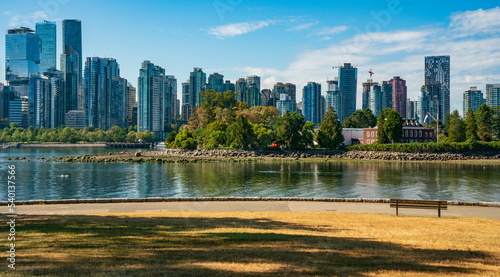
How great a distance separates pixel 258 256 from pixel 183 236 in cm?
347

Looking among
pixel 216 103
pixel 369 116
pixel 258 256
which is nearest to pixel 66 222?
pixel 258 256

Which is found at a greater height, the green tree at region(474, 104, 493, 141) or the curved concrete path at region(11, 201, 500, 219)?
the green tree at region(474, 104, 493, 141)

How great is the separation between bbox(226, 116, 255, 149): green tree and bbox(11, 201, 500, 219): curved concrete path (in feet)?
250

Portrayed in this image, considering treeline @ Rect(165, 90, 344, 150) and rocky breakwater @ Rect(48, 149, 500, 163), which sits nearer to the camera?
rocky breakwater @ Rect(48, 149, 500, 163)

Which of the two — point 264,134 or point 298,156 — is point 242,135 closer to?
point 264,134

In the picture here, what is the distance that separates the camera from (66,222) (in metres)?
15.7

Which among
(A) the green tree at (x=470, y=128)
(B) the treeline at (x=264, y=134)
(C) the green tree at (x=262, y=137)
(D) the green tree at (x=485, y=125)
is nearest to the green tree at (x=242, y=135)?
(B) the treeline at (x=264, y=134)

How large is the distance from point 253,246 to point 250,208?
9.94 metres

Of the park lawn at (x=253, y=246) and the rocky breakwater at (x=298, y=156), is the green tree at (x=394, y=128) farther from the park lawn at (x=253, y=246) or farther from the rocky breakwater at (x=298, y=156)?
the park lawn at (x=253, y=246)

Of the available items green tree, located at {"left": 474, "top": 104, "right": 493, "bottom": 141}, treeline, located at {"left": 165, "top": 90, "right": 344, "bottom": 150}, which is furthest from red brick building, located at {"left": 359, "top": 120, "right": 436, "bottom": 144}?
green tree, located at {"left": 474, "top": 104, "right": 493, "bottom": 141}

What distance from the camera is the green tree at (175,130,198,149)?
4392 inches

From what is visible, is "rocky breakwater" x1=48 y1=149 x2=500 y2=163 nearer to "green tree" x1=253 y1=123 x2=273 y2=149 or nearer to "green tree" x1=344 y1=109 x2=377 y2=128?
"green tree" x1=253 y1=123 x2=273 y2=149

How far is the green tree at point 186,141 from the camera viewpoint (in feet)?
366

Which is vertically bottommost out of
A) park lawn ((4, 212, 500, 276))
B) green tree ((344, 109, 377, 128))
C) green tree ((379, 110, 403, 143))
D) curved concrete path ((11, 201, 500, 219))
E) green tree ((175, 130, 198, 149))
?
curved concrete path ((11, 201, 500, 219))
